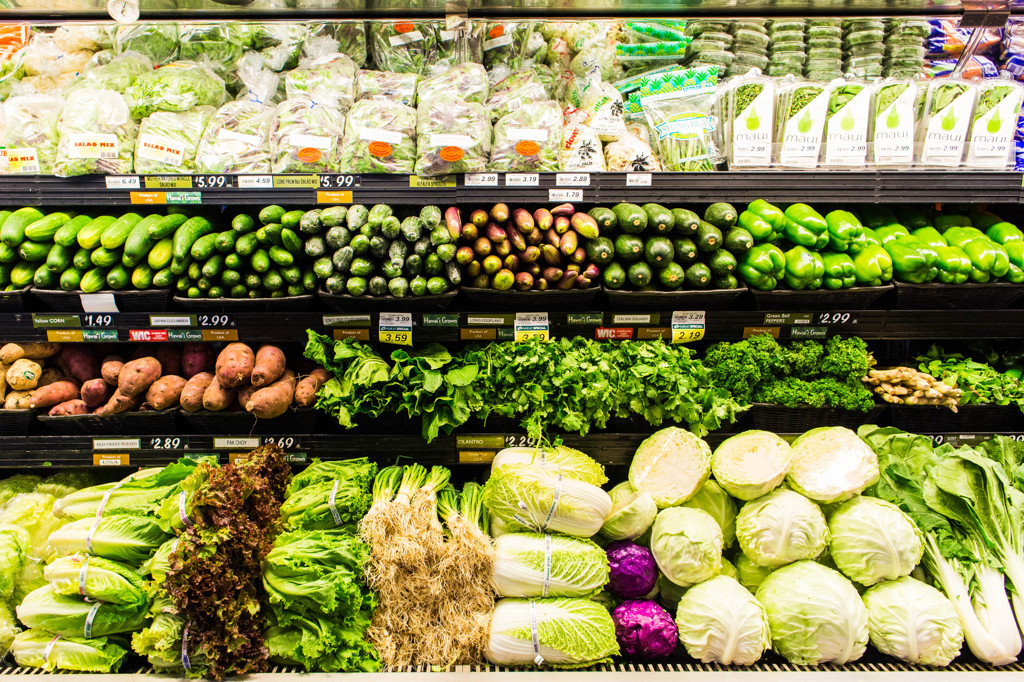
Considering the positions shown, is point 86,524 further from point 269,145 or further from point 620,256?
point 620,256

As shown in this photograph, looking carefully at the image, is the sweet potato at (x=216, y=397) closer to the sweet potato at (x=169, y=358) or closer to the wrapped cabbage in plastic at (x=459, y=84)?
the sweet potato at (x=169, y=358)

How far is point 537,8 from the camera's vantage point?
6.52 ft

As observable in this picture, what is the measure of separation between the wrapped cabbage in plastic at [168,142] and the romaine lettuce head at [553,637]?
7.95 feet

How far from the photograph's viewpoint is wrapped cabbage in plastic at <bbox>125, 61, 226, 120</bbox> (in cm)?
248

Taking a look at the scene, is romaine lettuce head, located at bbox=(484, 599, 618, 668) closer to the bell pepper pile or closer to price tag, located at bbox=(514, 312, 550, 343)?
price tag, located at bbox=(514, 312, 550, 343)

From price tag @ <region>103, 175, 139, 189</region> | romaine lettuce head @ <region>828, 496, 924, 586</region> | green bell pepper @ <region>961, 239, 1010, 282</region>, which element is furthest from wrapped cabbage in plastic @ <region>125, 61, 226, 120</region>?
green bell pepper @ <region>961, 239, 1010, 282</region>

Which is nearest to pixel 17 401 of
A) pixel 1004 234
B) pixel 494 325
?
pixel 494 325

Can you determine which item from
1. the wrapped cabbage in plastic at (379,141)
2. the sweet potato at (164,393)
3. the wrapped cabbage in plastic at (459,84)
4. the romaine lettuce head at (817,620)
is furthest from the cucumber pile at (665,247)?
the sweet potato at (164,393)

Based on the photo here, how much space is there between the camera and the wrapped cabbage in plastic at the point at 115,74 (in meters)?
2.54

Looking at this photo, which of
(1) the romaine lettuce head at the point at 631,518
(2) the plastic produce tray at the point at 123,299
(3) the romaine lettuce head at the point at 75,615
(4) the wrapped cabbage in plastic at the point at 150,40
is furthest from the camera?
(4) the wrapped cabbage in plastic at the point at 150,40

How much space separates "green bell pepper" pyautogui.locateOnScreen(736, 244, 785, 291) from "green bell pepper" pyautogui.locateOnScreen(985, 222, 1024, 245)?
119cm

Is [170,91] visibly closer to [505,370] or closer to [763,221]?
[505,370]

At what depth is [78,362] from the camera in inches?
105

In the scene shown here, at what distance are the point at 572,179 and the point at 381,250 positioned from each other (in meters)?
0.89
